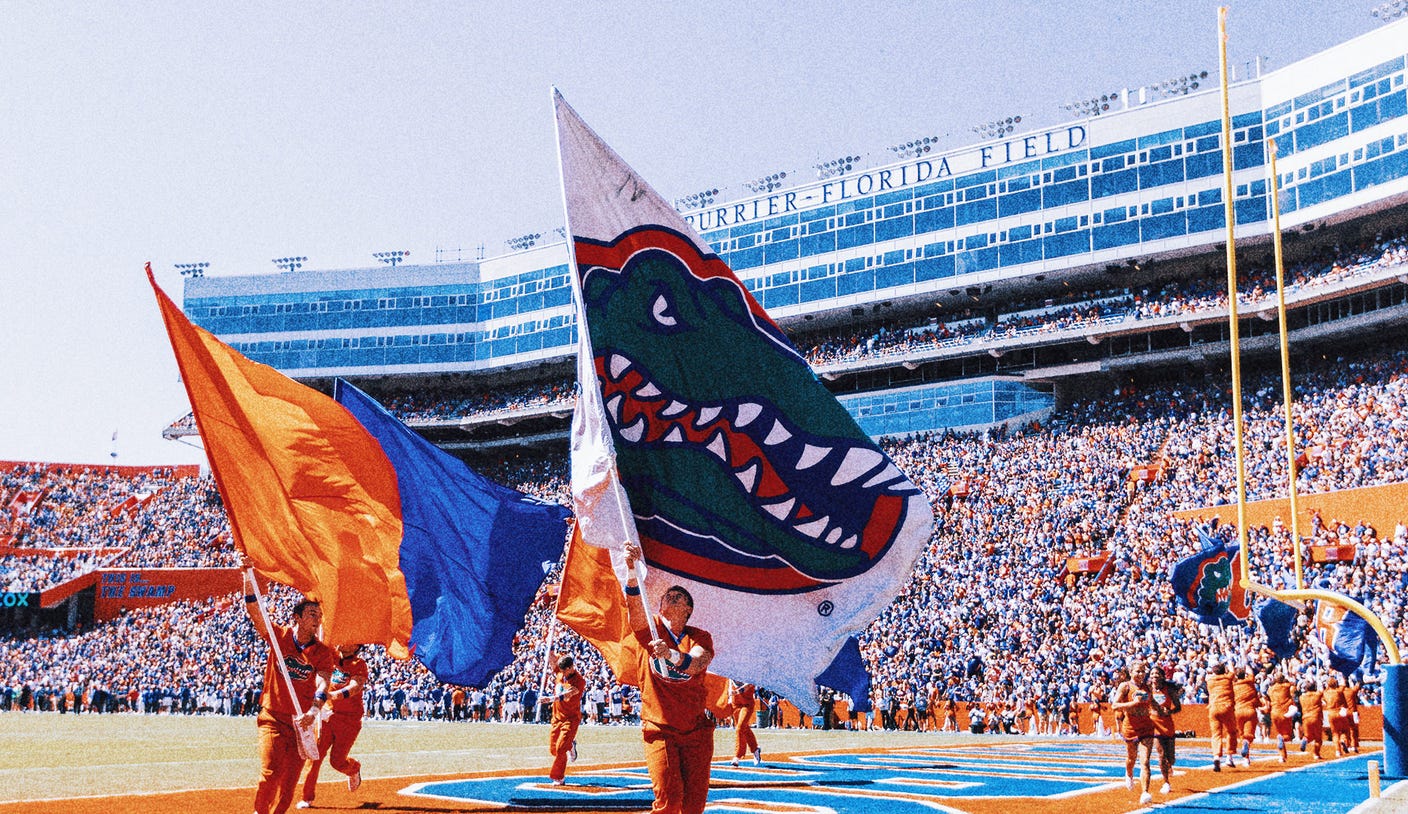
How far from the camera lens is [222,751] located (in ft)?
70.0

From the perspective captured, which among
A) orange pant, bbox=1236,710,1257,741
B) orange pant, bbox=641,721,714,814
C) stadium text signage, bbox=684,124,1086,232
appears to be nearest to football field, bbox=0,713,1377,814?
orange pant, bbox=1236,710,1257,741

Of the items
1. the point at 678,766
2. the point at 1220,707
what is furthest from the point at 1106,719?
the point at 678,766

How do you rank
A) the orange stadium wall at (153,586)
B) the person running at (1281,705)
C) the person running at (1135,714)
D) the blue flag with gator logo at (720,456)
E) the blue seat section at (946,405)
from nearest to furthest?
the blue flag with gator logo at (720,456), the person running at (1135,714), the person running at (1281,705), the blue seat section at (946,405), the orange stadium wall at (153,586)

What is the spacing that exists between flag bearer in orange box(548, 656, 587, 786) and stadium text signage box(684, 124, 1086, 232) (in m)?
35.7

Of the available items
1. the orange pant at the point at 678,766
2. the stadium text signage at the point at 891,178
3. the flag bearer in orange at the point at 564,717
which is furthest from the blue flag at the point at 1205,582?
the stadium text signage at the point at 891,178

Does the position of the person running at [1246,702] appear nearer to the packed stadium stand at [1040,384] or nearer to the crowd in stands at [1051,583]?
the crowd in stands at [1051,583]

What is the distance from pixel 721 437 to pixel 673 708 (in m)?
2.00

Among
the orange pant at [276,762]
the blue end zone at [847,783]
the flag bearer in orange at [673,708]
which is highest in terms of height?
the flag bearer in orange at [673,708]

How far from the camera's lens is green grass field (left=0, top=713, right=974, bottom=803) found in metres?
15.0

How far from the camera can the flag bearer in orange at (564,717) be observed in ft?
47.5

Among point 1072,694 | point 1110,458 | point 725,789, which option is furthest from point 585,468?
point 1110,458

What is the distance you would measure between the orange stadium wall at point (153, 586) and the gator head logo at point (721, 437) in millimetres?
54605

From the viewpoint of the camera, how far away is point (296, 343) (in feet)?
231

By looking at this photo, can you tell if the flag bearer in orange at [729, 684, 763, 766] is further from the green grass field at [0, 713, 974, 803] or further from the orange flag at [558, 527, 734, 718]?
the orange flag at [558, 527, 734, 718]
